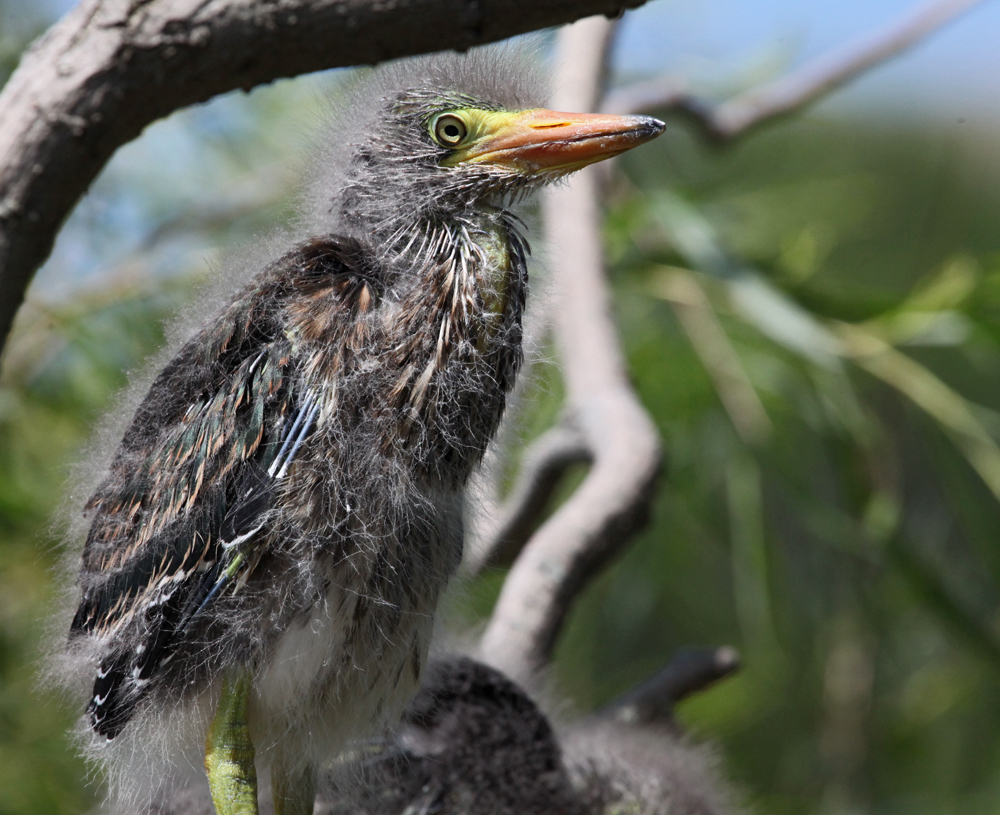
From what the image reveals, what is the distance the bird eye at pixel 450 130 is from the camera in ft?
3.35

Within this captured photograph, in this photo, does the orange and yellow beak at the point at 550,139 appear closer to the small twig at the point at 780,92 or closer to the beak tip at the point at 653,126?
the beak tip at the point at 653,126

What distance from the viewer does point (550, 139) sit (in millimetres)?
976

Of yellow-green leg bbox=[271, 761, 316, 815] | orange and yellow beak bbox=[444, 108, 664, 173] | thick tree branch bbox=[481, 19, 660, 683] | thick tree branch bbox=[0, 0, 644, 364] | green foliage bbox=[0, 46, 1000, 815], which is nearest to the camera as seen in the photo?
thick tree branch bbox=[0, 0, 644, 364]

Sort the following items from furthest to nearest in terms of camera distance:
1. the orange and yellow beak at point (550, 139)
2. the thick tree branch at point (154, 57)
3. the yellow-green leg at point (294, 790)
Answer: the yellow-green leg at point (294, 790), the orange and yellow beak at point (550, 139), the thick tree branch at point (154, 57)

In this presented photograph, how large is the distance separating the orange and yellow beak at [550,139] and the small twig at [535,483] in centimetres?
91

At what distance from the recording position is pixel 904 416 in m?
3.56

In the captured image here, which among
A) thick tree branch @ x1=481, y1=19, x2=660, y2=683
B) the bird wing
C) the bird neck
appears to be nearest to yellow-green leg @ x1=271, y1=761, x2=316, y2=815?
the bird wing

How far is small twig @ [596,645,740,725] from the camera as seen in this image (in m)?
1.70

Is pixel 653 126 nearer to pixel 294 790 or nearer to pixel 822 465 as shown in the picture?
pixel 294 790

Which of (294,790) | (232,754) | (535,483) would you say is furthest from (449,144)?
(535,483)

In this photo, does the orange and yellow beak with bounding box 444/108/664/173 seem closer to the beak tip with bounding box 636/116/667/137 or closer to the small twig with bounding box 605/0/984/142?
the beak tip with bounding box 636/116/667/137

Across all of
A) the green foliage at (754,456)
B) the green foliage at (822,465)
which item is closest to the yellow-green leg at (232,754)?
the green foliage at (754,456)

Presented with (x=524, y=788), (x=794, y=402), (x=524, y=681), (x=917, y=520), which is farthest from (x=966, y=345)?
(x=524, y=788)

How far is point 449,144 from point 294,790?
769 mm
